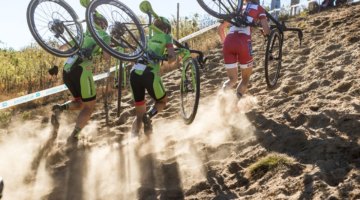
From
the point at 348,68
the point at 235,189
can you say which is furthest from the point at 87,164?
the point at 348,68

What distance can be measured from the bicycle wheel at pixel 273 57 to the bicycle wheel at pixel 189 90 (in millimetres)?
1324

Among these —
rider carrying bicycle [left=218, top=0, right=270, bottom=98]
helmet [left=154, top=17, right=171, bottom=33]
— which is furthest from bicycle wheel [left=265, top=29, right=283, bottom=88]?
helmet [left=154, top=17, right=171, bottom=33]

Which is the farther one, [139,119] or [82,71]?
[139,119]

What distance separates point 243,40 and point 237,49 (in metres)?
0.16

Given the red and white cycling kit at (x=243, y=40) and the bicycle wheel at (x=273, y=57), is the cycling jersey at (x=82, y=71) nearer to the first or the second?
the red and white cycling kit at (x=243, y=40)

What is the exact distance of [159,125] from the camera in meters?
8.14

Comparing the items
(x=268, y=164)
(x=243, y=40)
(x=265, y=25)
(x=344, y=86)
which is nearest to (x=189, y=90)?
(x=243, y=40)

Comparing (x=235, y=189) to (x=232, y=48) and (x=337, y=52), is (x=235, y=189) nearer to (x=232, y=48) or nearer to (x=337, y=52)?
(x=232, y=48)

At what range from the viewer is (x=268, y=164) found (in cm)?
498

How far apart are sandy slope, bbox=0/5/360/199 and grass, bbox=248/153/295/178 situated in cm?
6

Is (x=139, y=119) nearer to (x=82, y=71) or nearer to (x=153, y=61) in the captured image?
(x=153, y=61)

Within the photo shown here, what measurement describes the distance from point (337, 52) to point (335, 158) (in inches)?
179

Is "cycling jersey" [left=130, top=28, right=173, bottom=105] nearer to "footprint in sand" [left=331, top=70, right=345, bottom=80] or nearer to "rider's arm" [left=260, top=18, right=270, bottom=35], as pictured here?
"rider's arm" [left=260, top=18, right=270, bottom=35]

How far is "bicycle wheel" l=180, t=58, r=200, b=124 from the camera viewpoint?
679cm
